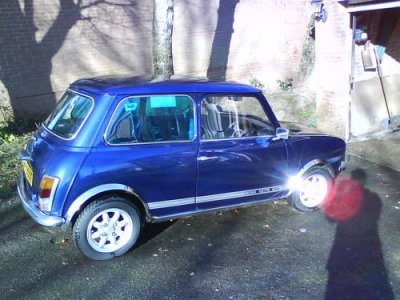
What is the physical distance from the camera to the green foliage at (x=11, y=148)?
234 inches

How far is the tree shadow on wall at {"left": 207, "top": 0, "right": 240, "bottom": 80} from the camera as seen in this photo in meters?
11.4

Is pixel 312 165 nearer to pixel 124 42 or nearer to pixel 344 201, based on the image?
pixel 344 201

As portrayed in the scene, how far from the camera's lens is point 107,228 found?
409cm

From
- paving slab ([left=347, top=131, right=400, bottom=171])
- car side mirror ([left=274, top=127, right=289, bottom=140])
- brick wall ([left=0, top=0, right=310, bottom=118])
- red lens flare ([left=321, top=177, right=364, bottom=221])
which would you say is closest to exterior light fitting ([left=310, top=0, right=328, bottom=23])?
paving slab ([left=347, top=131, right=400, bottom=171])

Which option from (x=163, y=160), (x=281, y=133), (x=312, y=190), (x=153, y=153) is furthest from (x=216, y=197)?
(x=312, y=190)

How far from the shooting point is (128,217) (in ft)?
13.6

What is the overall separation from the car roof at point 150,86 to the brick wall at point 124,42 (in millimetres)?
4902

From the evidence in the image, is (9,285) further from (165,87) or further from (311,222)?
(311,222)

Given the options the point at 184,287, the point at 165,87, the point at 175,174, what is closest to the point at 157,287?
the point at 184,287

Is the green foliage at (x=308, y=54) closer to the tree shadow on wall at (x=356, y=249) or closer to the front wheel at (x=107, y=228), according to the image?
the tree shadow on wall at (x=356, y=249)

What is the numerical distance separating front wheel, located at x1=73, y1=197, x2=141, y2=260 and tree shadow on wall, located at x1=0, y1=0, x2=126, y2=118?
5.62 m

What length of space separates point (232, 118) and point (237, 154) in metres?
0.39

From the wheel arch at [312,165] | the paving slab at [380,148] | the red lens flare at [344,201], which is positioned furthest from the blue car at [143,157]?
the paving slab at [380,148]

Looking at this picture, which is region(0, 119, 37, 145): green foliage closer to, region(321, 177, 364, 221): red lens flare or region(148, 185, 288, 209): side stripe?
region(148, 185, 288, 209): side stripe
